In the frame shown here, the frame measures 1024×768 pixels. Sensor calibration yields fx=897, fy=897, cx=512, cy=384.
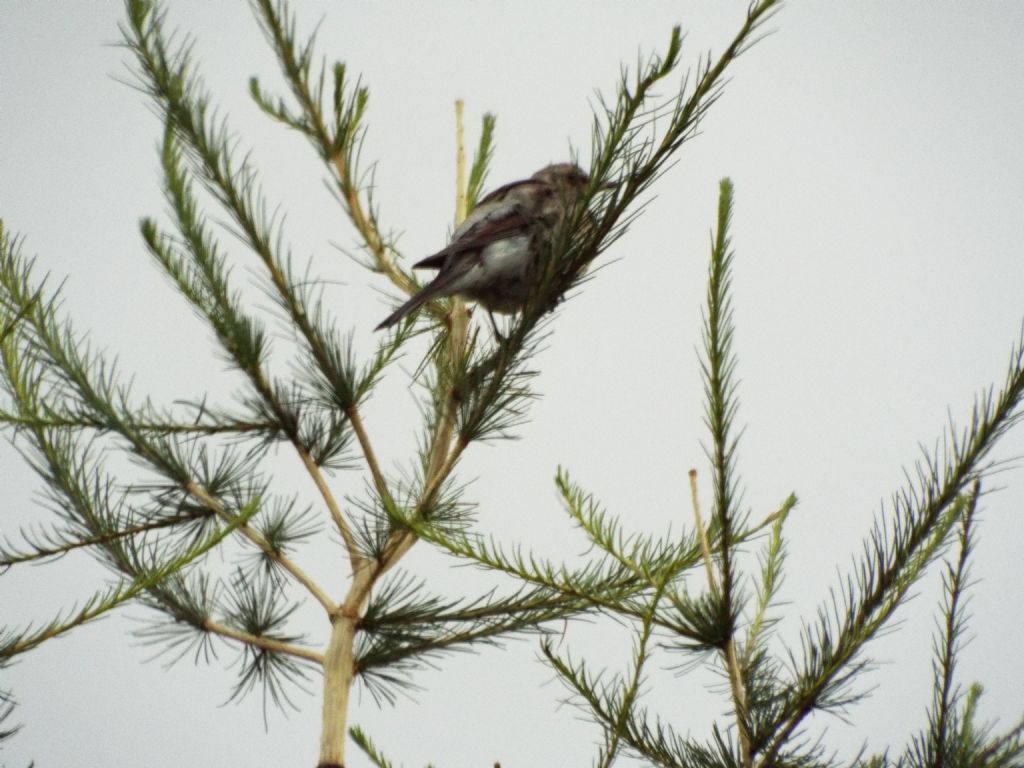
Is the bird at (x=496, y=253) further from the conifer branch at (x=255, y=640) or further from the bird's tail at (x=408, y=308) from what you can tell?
the conifer branch at (x=255, y=640)

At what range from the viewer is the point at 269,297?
6.09 ft

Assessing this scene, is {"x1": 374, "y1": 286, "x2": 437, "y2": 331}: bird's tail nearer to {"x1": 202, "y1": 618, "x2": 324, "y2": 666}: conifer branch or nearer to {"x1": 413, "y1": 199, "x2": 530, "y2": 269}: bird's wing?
{"x1": 413, "y1": 199, "x2": 530, "y2": 269}: bird's wing

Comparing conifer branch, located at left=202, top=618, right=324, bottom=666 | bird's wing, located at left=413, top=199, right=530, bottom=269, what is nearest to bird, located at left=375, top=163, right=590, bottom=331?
bird's wing, located at left=413, top=199, right=530, bottom=269

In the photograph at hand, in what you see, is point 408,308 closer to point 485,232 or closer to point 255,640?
point 485,232

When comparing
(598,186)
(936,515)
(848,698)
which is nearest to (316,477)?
(598,186)

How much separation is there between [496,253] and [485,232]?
0.27 feet

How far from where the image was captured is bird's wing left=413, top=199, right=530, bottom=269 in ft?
7.44

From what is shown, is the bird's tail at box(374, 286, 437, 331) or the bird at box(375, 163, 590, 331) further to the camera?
the bird at box(375, 163, 590, 331)

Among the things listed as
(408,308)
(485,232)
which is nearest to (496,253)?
(485,232)

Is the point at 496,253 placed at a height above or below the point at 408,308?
above

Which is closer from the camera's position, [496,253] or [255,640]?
[255,640]

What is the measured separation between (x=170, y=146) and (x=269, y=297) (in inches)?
16.2

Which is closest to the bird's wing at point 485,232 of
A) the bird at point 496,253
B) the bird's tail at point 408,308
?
the bird at point 496,253

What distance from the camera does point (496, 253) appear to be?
2.33 metres
